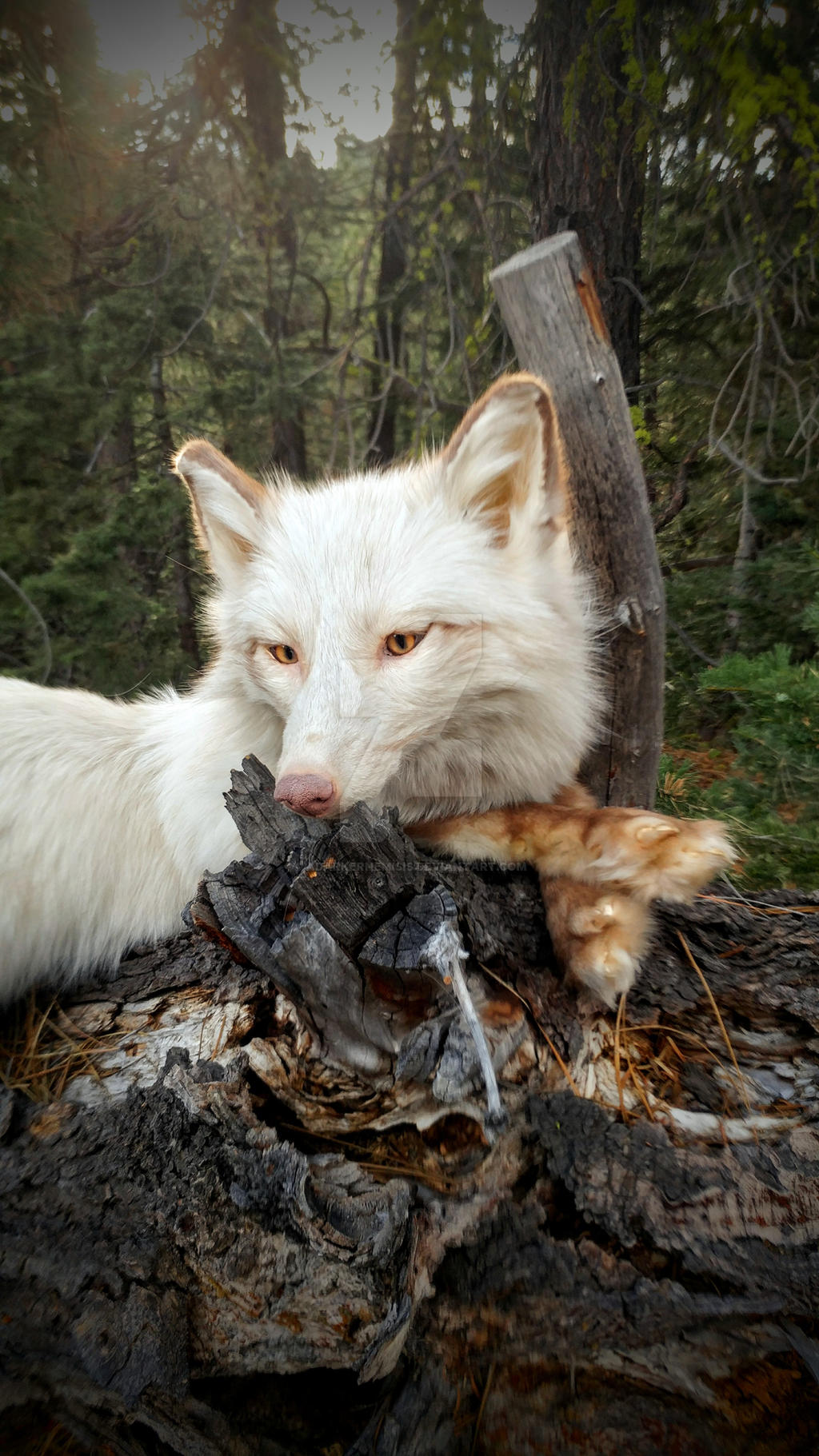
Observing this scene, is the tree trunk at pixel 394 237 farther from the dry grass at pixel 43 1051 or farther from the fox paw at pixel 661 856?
the dry grass at pixel 43 1051

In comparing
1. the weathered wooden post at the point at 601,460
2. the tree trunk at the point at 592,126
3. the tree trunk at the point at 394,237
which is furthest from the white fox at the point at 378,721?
the tree trunk at the point at 394,237

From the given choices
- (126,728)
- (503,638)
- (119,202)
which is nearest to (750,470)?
(503,638)

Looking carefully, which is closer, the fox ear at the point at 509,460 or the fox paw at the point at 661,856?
the fox paw at the point at 661,856

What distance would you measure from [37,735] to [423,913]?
1170 mm

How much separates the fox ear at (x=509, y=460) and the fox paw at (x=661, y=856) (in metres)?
0.75

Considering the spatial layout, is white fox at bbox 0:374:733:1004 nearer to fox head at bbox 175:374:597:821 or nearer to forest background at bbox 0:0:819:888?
fox head at bbox 175:374:597:821

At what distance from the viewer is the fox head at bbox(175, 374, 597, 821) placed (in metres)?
1.55

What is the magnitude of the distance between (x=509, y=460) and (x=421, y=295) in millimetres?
2994

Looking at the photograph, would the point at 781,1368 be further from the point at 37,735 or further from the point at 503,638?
the point at 37,735

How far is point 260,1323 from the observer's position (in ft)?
3.45

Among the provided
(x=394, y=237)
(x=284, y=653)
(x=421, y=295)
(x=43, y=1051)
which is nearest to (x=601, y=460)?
(x=284, y=653)

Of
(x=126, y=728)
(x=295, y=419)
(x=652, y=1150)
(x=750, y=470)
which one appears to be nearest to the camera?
(x=652, y=1150)

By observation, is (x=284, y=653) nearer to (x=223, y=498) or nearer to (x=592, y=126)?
(x=223, y=498)

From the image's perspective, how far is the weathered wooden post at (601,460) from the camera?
2.26 meters
